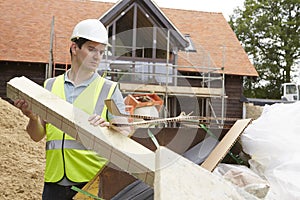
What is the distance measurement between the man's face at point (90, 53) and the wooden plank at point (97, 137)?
357mm

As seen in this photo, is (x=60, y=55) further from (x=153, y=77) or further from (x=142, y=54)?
(x=153, y=77)

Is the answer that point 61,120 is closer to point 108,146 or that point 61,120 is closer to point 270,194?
point 108,146

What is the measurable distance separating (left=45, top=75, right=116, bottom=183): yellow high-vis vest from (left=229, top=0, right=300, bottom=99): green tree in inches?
1264

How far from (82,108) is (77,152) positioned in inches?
9.1

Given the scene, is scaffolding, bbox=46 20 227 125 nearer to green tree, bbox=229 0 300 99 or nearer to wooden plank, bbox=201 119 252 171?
wooden plank, bbox=201 119 252 171

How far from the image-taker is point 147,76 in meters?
15.4

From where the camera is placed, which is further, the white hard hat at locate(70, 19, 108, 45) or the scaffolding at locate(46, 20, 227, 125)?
the scaffolding at locate(46, 20, 227, 125)

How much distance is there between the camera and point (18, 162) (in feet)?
22.6

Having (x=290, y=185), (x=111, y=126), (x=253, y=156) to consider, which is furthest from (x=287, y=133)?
(x=111, y=126)

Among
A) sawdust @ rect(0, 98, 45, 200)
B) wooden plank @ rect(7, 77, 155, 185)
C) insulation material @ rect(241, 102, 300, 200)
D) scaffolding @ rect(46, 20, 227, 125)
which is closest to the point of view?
wooden plank @ rect(7, 77, 155, 185)

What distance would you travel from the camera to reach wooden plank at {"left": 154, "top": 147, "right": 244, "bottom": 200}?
139cm

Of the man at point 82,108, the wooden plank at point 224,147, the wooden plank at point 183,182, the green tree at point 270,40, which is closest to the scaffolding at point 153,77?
the wooden plank at point 224,147

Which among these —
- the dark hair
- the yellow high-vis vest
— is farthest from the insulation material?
the dark hair

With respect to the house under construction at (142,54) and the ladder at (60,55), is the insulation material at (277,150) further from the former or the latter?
the ladder at (60,55)
